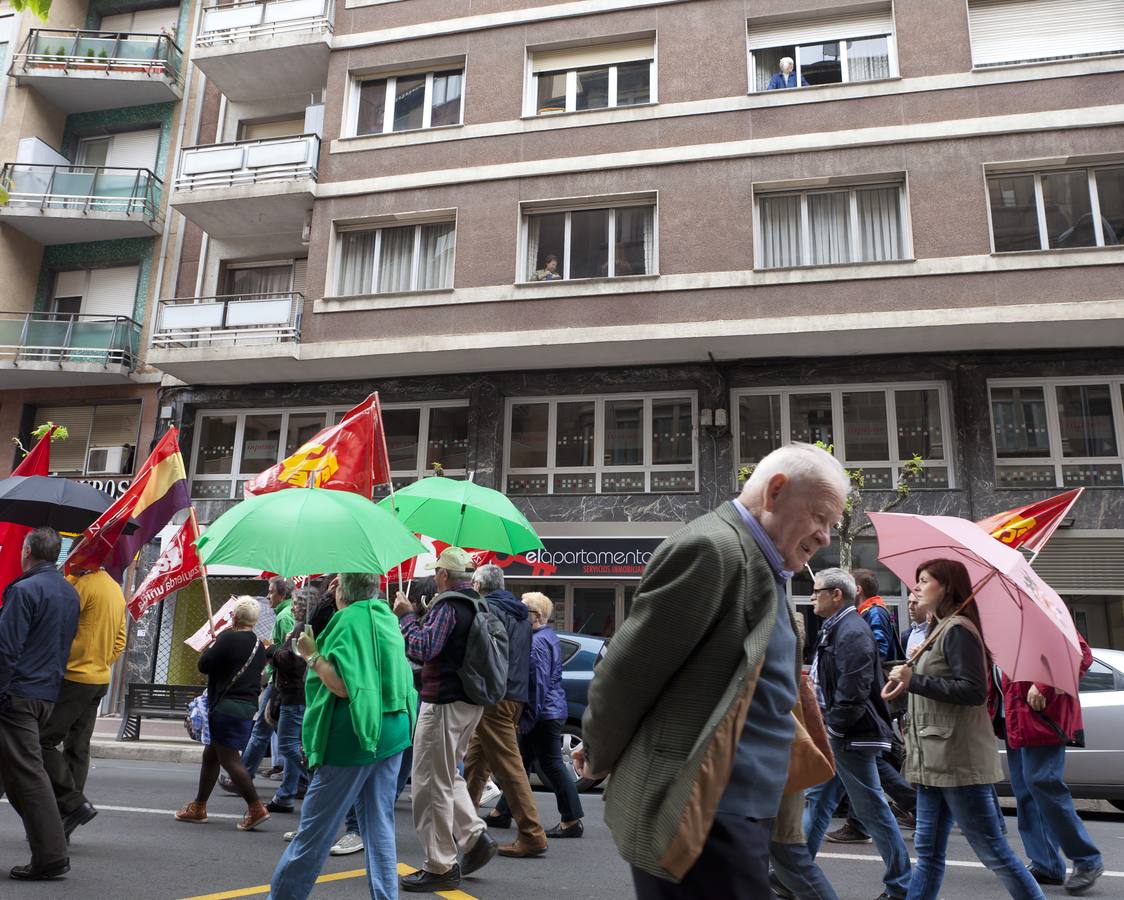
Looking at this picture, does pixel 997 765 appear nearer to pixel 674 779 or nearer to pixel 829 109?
pixel 674 779

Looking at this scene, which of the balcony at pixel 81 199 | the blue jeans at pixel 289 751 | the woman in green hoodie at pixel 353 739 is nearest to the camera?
the woman in green hoodie at pixel 353 739

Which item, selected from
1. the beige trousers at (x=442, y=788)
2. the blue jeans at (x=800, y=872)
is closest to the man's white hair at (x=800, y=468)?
the blue jeans at (x=800, y=872)

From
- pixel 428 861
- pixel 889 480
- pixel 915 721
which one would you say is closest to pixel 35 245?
pixel 889 480

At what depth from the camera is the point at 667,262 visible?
51.0ft

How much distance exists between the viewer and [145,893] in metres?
5.14

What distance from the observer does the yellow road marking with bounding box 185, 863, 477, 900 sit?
5.08 metres

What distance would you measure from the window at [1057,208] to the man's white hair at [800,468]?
13.5m

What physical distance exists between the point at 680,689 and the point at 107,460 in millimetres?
19274

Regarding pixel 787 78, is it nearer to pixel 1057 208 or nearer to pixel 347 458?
pixel 1057 208

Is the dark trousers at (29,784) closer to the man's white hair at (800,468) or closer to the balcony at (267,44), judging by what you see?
the man's white hair at (800,468)

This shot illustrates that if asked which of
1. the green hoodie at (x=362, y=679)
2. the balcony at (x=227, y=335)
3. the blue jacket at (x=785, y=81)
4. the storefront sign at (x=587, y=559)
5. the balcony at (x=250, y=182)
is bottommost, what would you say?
the green hoodie at (x=362, y=679)

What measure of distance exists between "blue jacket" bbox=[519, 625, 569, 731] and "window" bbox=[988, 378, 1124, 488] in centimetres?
978

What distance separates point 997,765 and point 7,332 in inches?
795

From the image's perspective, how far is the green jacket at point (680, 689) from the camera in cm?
228
